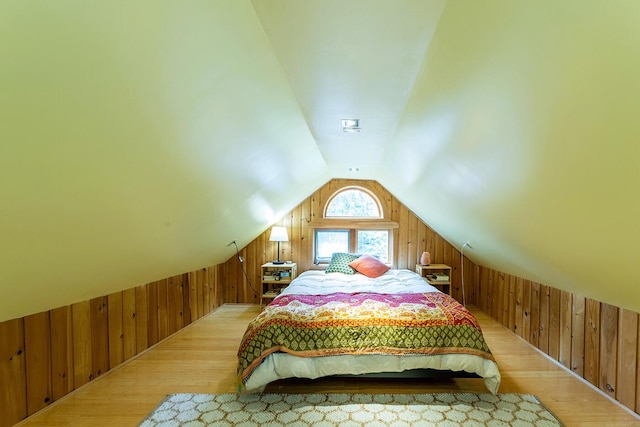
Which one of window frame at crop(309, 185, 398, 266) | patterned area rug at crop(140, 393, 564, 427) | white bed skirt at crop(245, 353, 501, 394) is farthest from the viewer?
window frame at crop(309, 185, 398, 266)

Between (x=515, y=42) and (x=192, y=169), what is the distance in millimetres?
1706

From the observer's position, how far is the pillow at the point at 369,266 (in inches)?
159

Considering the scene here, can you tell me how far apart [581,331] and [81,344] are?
13.2 ft

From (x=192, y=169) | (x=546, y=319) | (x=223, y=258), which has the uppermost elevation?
(x=192, y=169)

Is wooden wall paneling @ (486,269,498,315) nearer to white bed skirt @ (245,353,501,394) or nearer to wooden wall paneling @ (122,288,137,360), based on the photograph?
white bed skirt @ (245,353,501,394)

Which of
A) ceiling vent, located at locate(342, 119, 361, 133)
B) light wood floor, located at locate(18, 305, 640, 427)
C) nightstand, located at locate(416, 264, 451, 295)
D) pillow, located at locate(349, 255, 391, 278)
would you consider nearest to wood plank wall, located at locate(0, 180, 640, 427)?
light wood floor, located at locate(18, 305, 640, 427)

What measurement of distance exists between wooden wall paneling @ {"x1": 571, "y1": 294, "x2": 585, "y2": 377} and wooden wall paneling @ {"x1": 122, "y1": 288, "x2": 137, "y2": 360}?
3.92m

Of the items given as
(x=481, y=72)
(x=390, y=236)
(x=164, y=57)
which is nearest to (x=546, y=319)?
(x=390, y=236)

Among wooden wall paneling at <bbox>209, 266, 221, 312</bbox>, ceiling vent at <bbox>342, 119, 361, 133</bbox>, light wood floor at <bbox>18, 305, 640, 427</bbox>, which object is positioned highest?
ceiling vent at <bbox>342, 119, 361, 133</bbox>

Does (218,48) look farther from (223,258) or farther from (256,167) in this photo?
(223,258)

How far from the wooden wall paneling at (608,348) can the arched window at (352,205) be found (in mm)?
2950

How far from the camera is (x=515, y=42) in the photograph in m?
1.06

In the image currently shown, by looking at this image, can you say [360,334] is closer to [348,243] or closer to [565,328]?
[565,328]

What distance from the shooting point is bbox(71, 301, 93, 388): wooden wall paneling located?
229cm
